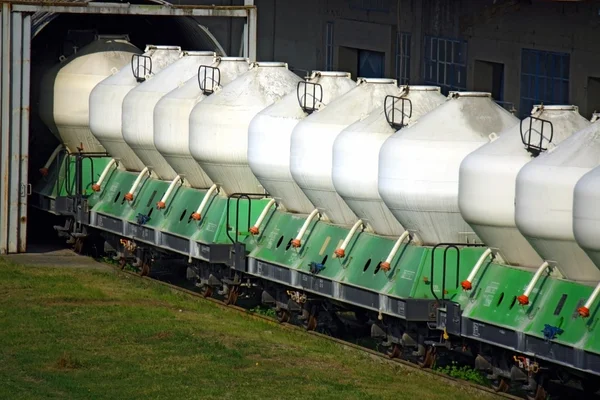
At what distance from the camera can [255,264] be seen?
3055 centimetres

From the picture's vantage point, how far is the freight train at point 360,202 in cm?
2241

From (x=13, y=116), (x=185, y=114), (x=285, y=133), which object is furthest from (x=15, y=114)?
(x=285, y=133)

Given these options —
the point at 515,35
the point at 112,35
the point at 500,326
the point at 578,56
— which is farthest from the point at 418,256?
the point at 112,35

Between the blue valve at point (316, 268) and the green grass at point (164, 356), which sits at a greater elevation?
the blue valve at point (316, 268)

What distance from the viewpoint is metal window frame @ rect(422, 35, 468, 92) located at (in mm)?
39125

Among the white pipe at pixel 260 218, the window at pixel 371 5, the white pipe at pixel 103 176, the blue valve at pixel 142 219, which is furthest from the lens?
the window at pixel 371 5

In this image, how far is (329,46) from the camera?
45969 millimetres

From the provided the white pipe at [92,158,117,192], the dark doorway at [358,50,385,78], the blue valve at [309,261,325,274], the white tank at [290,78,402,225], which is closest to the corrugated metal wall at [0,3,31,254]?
the white pipe at [92,158,117,192]

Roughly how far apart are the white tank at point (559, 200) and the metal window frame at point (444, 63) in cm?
1664

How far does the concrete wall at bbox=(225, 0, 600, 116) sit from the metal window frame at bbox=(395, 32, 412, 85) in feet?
0.75

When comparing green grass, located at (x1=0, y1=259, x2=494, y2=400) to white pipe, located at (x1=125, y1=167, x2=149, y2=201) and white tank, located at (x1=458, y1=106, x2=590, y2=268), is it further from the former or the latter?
white pipe, located at (x1=125, y1=167, x2=149, y2=201)

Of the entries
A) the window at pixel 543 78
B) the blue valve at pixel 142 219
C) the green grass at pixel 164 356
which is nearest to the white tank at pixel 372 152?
the green grass at pixel 164 356

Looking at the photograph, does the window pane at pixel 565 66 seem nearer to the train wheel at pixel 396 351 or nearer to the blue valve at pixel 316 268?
the blue valve at pixel 316 268

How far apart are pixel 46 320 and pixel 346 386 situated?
321 inches
